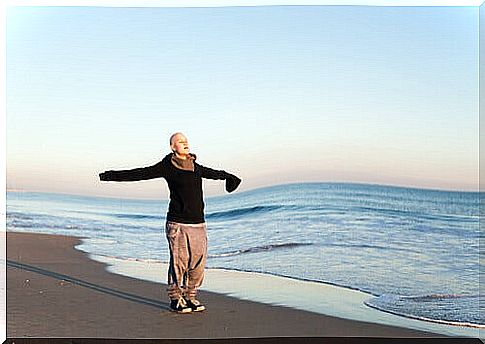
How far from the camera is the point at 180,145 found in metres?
9.02

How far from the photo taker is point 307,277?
9203mm

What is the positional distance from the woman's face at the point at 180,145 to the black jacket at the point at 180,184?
0.22 ft

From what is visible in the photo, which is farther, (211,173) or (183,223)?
(211,173)

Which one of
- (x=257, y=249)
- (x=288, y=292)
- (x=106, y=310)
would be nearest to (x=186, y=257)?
(x=257, y=249)

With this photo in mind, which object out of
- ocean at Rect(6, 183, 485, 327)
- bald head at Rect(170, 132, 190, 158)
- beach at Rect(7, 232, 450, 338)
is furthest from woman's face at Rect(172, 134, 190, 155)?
beach at Rect(7, 232, 450, 338)

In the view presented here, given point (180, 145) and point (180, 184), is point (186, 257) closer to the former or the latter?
point (180, 184)

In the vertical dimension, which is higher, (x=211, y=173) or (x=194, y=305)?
(x=211, y=173)

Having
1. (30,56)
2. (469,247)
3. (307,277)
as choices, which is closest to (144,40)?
(30,56)

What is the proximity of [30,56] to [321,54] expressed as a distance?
2353mm

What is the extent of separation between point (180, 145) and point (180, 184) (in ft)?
1.04

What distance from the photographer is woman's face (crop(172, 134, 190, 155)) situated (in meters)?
9.01

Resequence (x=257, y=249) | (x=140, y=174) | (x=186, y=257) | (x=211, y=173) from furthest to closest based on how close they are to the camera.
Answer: (x=257, y=249), (x=211, y=173), (x=140, y=174), (x=186, y=257)

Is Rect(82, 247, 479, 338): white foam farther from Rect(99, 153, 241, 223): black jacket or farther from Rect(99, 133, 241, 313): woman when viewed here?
Rect(99, 153, 241, 223): black jacket

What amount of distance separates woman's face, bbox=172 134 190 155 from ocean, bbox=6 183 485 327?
48 cm
